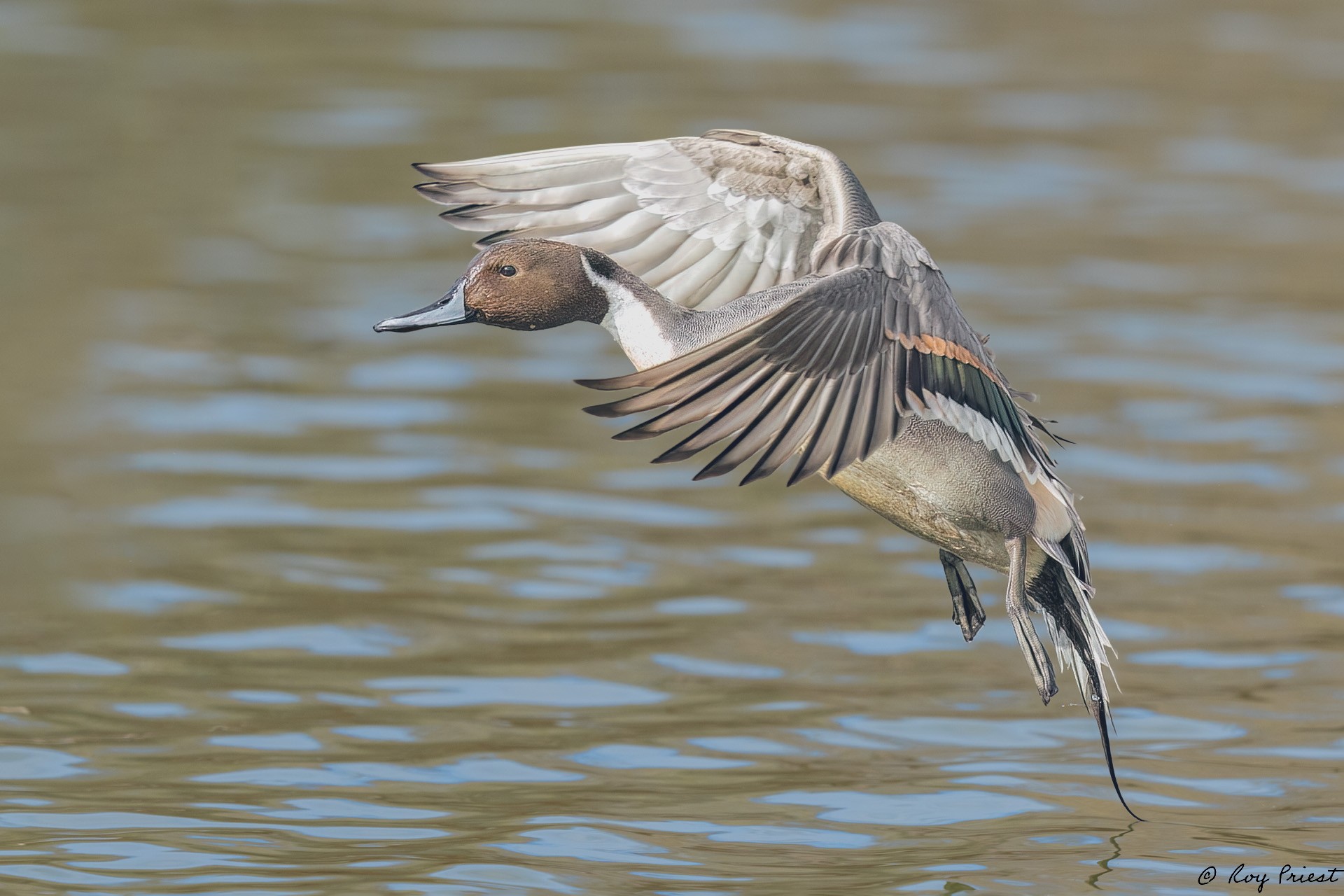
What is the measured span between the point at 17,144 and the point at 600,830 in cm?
916

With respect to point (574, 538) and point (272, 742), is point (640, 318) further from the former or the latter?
point (574, 538)

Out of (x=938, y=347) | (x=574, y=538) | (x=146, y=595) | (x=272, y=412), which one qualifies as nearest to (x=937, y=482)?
(x=938, y=347)

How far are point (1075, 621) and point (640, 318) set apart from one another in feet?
4.85

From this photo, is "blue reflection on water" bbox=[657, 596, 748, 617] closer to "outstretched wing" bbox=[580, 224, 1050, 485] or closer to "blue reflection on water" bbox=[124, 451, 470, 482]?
"blue reflection on water" bbox=[124, 451, 470, 482]

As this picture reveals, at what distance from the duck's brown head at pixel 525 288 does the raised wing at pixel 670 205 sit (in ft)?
2.19

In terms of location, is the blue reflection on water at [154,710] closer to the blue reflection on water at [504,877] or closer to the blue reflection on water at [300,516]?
the blue reflection on water at [504,877]

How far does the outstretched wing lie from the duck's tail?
0.76 meters

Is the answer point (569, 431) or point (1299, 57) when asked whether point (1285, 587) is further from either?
point (1299, 57)

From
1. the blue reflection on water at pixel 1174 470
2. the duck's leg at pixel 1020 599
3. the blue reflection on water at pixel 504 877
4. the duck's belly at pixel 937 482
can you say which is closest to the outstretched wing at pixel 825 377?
the duck's belly at pixel 937 482

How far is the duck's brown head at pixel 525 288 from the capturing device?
5742 millimetres

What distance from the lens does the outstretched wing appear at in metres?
4.74

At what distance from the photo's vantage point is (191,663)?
23.4ft

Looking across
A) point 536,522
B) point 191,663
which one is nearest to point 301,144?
point 536,522

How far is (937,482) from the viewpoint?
5.61 m
